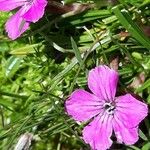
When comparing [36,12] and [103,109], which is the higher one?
[36,12]

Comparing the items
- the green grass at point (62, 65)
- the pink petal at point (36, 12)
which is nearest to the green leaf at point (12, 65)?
the green grass at point (62, 65)

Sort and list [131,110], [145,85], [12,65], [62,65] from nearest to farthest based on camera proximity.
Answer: [131,110] → [145,85] → [62,65] → [12,65]

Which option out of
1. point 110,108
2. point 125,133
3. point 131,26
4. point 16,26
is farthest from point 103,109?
point 16,26

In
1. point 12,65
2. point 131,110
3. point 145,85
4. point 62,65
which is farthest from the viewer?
point 12,65

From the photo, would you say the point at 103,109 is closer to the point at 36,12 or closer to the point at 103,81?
the point at 103,81

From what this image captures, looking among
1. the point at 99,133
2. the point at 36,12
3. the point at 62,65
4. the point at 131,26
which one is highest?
the point at 36,12

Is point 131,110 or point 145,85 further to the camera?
point 145,85

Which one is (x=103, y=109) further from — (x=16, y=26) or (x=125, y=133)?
(x=16, y=26)

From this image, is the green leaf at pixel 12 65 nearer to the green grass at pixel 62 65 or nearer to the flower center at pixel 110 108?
the green grass at pixel 62 65
